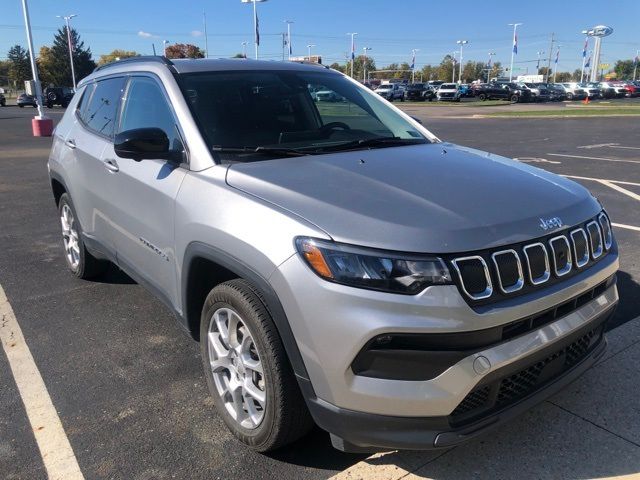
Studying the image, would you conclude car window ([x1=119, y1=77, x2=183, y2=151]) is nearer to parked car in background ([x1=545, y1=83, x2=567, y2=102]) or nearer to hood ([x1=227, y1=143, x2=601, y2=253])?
hood ([x1=227, y1=143, x2=601, y2=253])

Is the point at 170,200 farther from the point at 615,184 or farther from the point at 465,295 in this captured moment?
the point at 615,184

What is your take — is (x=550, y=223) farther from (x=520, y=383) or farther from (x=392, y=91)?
(x=392, y=91)

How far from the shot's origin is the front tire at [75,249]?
4.73 m

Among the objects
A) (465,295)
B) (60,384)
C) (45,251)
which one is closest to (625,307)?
(465,295)

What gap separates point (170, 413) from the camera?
3.02 meters

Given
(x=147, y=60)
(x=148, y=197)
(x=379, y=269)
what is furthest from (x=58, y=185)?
(x=379, y=269)

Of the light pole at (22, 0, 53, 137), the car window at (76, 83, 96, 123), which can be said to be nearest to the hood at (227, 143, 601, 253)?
the car window at (76, 83, 96, 123)

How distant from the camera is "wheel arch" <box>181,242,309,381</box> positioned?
224 cm

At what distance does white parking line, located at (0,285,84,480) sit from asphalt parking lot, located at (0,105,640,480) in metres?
0.03

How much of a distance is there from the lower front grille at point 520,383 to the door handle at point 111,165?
2625mm

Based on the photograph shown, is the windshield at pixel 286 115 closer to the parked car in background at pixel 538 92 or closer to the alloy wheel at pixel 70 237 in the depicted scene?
the alloy wheel at pixel 70 237

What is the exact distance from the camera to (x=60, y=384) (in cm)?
331

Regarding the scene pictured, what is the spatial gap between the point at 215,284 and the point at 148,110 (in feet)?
4.33

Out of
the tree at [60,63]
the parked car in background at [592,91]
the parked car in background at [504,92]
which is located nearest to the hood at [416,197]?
the parked car in background at [504,92]
